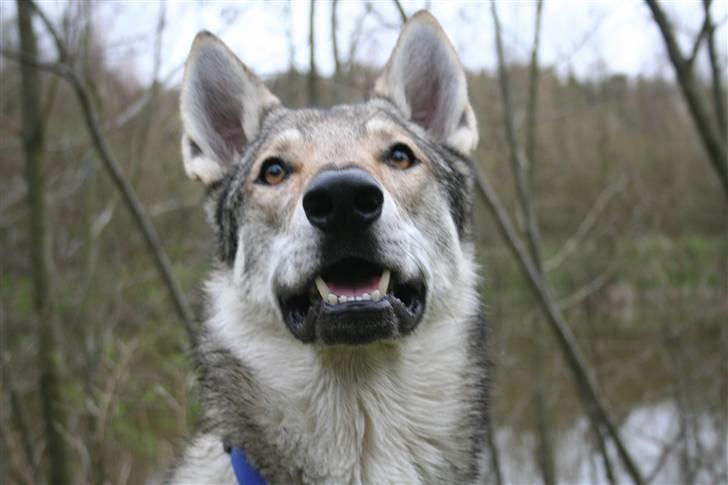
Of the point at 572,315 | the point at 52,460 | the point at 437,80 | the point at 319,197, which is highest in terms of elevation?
the point at 437,80

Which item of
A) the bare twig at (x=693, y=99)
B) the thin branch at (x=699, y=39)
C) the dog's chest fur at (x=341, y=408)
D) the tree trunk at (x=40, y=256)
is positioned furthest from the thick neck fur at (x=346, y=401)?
the tree trunk at (x=40, y=256)

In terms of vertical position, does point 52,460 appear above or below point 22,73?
below

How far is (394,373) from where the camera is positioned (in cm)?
296

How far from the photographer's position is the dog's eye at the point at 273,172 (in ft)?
10.3

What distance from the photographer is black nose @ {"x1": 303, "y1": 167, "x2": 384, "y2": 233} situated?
246 cm

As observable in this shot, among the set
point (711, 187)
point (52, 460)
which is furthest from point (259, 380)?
point (711, 187)

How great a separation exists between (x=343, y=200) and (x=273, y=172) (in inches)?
30.3

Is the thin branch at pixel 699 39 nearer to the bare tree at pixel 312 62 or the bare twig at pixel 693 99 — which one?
the bare twig at pixel 693 99

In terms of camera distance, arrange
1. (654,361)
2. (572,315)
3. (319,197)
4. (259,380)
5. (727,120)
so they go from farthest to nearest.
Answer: (654,361) → (572,315) → (727,120) → (259,380) → (319,197)

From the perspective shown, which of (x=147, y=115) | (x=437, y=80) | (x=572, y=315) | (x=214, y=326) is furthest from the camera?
(x=572, y=315)

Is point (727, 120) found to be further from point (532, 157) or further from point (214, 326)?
point (214, 326)

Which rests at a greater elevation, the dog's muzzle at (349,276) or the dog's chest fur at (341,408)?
the dog's muzzle at (349,276)

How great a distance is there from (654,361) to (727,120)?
16.0 feet

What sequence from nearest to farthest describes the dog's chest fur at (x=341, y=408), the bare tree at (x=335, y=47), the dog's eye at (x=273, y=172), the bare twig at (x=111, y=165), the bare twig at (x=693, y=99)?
the dog's chest fur at (x=341, y=408) < the dog's eye at (x=273, y=172) < the bare twig at (x=693, y=99) < the bare twig at (x=111, y=165) < the bare tree at (x=335, y=47)
